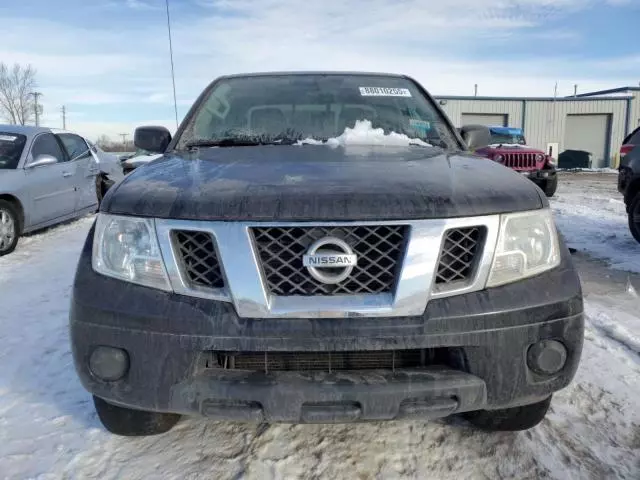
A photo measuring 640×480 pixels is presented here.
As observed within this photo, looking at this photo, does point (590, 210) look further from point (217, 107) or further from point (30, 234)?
point (30, 234)

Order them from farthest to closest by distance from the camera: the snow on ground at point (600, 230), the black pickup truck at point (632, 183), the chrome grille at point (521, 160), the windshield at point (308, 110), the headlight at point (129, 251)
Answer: the chrome grille at point (521, 160)
the black pickup truck at point (632, 183)
the snow on ground at point (600, 230)
the windshield at point (308, 110)
the headlight at point (129, 251)

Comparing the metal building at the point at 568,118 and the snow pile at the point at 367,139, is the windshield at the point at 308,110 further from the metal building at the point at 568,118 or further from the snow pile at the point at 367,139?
A: the metal building at the point at 568,118

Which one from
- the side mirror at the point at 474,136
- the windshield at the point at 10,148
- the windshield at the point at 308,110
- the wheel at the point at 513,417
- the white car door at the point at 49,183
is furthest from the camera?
the white car door at the point at 49,183

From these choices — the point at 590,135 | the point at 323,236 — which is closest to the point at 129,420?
the point at 323,236

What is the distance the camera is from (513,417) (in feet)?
6.84

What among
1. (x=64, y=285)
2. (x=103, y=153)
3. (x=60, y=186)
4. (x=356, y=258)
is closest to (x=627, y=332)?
(x=356, y=258)

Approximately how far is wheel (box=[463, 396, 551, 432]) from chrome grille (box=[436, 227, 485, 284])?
0.70m

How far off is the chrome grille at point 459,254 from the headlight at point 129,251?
93 centimetres

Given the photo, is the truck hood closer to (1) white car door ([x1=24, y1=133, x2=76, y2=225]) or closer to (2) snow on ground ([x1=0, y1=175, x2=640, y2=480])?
(2) snow on ground ([x1=0, y1=175, x2=640, y2=480])

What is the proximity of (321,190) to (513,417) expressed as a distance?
122 centimetres

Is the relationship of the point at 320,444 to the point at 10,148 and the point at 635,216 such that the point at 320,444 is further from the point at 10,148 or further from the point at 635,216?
the point at 10,148

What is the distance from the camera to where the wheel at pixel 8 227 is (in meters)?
6.05

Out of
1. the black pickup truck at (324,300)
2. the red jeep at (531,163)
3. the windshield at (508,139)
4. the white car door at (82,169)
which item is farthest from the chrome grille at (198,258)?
the windshield at (508,139)

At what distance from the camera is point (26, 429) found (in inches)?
88.0
